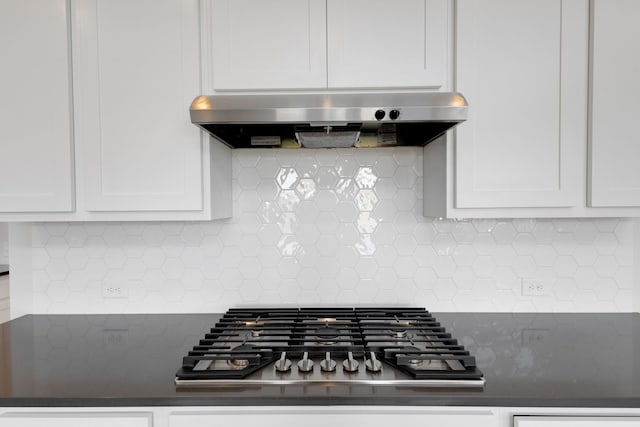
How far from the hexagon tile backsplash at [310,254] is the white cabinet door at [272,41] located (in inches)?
17.6

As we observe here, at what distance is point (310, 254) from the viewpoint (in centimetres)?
190

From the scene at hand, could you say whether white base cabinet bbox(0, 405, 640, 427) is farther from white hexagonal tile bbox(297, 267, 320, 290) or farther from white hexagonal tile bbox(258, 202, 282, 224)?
white hexagonal tile bbox(258, 202, 282, 224)

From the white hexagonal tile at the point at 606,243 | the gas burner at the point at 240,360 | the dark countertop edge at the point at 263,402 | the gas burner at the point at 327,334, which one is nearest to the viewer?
the dark countertop edge at the point at 263,402

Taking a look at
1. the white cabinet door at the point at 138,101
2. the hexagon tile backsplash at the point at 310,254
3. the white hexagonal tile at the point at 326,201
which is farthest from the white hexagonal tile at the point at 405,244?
the white cabinet door at the point at 138,101

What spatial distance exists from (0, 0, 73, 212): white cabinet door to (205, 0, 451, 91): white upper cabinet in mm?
613

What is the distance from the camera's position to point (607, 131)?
4.95 ft

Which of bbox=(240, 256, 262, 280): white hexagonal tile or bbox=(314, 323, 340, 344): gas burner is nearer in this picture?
bbox=(314, 323, 340, 344): gas burner

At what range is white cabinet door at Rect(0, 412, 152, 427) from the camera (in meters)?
1.16

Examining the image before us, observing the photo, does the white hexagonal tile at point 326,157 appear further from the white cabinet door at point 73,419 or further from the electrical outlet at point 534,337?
the white cabinet door at point 73,419

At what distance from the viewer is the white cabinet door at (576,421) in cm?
113

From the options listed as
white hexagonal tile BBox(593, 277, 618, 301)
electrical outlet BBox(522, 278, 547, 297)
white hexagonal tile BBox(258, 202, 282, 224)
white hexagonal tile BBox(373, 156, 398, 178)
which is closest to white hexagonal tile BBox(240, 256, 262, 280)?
white hexagonal tile BBox(258, 202, 282, 224)

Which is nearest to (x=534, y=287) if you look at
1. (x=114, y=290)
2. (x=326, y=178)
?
(x=326, y=178)

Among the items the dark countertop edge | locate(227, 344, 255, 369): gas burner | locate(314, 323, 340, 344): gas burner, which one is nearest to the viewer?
the dark countertop edge

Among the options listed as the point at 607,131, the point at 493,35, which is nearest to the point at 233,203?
the point at 493,35
